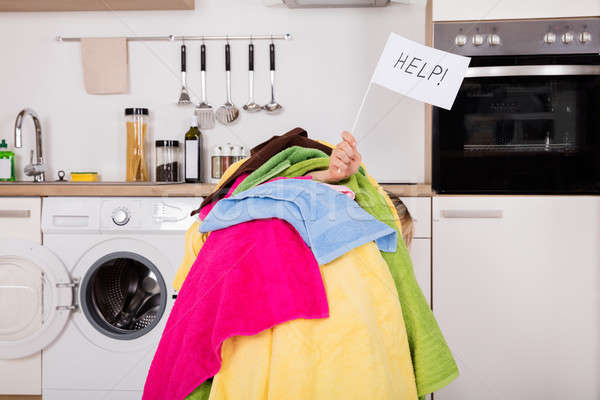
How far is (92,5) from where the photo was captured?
8.07 feet

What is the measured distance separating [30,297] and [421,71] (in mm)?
1651

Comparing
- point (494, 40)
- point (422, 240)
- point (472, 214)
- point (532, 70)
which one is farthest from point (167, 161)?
point (532, 70)

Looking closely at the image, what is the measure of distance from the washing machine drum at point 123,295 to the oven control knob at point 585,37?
71.5 inches

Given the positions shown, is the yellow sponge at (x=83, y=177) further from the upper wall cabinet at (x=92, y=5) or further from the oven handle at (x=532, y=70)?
the oven handle at (x=532, y=70)

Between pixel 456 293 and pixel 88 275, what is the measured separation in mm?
1369

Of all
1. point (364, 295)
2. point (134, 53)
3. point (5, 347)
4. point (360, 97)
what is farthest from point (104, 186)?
point (364, 295)

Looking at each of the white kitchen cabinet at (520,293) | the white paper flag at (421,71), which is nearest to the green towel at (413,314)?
the white paper flag at (421,71)

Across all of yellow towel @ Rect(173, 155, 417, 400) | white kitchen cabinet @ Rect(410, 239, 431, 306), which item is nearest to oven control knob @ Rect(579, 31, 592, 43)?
white kitchen cabinet @ Rect(410, 239, 431, 306)

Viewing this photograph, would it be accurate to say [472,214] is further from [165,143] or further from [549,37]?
[165,143]

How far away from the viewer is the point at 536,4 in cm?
200

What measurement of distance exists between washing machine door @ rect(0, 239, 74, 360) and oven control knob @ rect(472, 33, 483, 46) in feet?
5.79

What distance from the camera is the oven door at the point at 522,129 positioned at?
A: 201 cm

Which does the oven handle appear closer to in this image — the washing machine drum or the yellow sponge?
the washing machine drum

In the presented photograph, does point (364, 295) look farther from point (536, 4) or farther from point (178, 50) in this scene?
point (178, 50)
